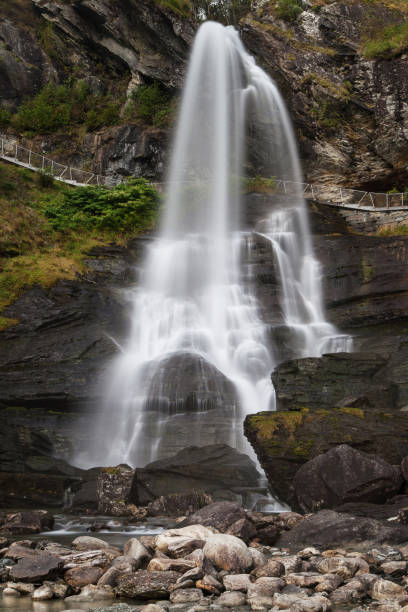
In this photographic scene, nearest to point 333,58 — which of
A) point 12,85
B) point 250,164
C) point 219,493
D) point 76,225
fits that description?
point 250,164

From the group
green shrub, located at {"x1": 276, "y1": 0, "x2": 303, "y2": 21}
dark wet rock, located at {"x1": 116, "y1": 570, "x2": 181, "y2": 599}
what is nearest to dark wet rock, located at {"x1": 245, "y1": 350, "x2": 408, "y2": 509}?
dark wet rock, located at {"x1": 116, "y1": 570, "x2": 181, "y2": 599}

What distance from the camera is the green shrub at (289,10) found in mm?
31344

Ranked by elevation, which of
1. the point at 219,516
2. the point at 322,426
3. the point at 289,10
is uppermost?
the point at 289,10

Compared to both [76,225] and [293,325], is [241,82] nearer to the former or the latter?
[76,225]

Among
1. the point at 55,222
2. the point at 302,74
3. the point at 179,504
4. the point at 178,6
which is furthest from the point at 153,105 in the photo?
the point at 179,504

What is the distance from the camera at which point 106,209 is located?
2486cm

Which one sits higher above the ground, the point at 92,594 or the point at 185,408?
the point at 185,408

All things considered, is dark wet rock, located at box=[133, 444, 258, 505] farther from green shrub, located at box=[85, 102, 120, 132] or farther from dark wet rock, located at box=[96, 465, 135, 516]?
green shrub, located at box=[85, 102, 120, 132]

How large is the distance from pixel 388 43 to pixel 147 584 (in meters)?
29.6

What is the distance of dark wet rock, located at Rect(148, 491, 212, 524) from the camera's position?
10.3m

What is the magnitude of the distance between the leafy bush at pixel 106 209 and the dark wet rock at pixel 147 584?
64.2 feet

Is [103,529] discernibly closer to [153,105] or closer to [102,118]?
[153,105]

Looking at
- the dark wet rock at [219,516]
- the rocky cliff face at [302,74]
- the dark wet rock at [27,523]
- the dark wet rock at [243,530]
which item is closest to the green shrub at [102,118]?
the rocky cliff face at [302,74]

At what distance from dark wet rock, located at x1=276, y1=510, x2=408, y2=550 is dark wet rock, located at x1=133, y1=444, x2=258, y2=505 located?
3188 millimetres
